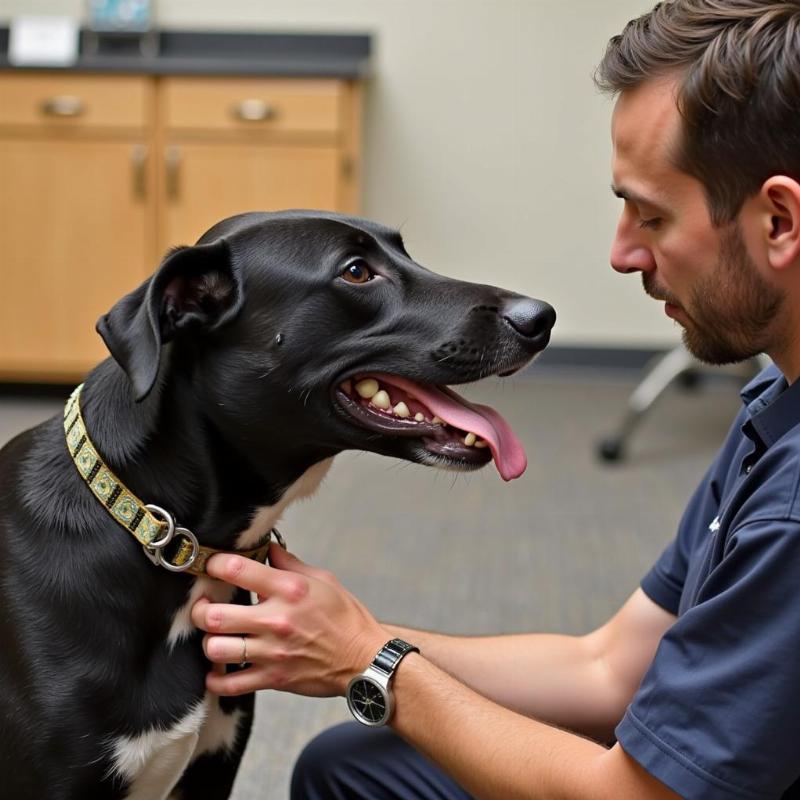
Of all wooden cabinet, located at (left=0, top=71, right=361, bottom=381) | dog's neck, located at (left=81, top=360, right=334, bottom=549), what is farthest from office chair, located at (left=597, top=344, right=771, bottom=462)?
dog's neck, located at (left=81, top=360, right=334, bottom=549)

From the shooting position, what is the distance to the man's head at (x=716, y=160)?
3.52 feet

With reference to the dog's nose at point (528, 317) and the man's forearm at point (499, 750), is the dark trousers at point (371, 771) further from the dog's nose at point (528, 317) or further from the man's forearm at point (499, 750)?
the dog's nose at point (528, 317)

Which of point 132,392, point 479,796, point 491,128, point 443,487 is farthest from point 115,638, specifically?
point 491,128

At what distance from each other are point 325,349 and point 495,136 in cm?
391

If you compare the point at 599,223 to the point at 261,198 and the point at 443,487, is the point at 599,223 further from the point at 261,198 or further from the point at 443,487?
the point at 443,487

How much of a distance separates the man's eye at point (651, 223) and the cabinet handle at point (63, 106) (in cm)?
324

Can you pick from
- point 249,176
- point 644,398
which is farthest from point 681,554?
point 249,176

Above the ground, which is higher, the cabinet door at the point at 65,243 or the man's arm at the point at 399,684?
the man's arm at the point at 399,684

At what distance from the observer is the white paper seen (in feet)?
13.8

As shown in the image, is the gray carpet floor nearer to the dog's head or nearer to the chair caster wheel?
the chair caster wheel

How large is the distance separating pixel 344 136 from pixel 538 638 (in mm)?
2877

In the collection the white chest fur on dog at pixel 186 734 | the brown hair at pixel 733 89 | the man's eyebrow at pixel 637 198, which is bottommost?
the white chest fur on dog at pixel 186 734

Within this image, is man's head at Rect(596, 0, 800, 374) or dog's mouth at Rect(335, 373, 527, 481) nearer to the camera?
man's head at Rect(596, 0, 800, 374)

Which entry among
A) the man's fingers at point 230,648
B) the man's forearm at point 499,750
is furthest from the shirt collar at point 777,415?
the man's fingers at point 230,648
